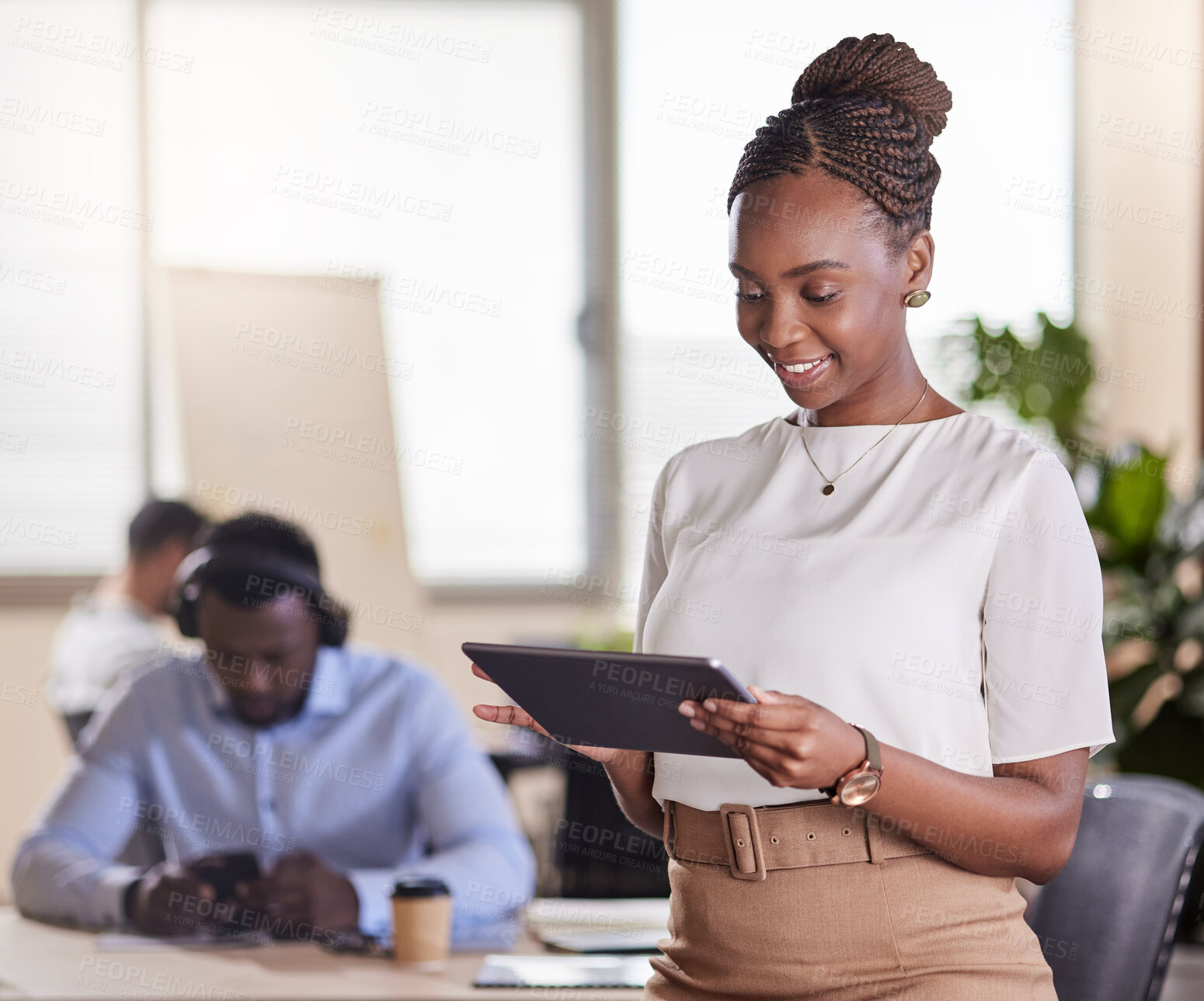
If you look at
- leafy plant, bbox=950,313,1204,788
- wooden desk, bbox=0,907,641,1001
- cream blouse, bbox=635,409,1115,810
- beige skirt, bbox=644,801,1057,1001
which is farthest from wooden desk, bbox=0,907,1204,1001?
leafy plant, bbox=950,313,1204,788

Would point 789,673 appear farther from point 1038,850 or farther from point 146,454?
point 146,454

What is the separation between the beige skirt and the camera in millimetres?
996

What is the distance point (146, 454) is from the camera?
191 inches

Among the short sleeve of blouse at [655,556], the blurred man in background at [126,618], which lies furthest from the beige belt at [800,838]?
the blurred man in background at [126,618]

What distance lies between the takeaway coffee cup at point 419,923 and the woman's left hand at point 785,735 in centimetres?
99

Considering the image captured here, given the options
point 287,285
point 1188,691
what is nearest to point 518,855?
point 1188,691

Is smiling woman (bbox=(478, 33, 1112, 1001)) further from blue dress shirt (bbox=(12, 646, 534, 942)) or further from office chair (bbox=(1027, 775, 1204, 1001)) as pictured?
blue dress shirt (bbox=(12, 646, 534, 942))

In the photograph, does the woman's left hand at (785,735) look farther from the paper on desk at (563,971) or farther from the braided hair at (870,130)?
the paper on desk at (563,971)

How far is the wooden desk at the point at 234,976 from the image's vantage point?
5.39ft

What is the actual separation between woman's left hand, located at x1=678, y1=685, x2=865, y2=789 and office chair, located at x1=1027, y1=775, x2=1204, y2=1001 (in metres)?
0.77

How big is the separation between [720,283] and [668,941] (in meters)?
3.91

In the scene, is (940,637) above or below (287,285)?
below

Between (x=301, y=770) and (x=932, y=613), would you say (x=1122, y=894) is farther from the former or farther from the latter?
(x=301, y=770)

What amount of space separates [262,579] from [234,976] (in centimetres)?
95
